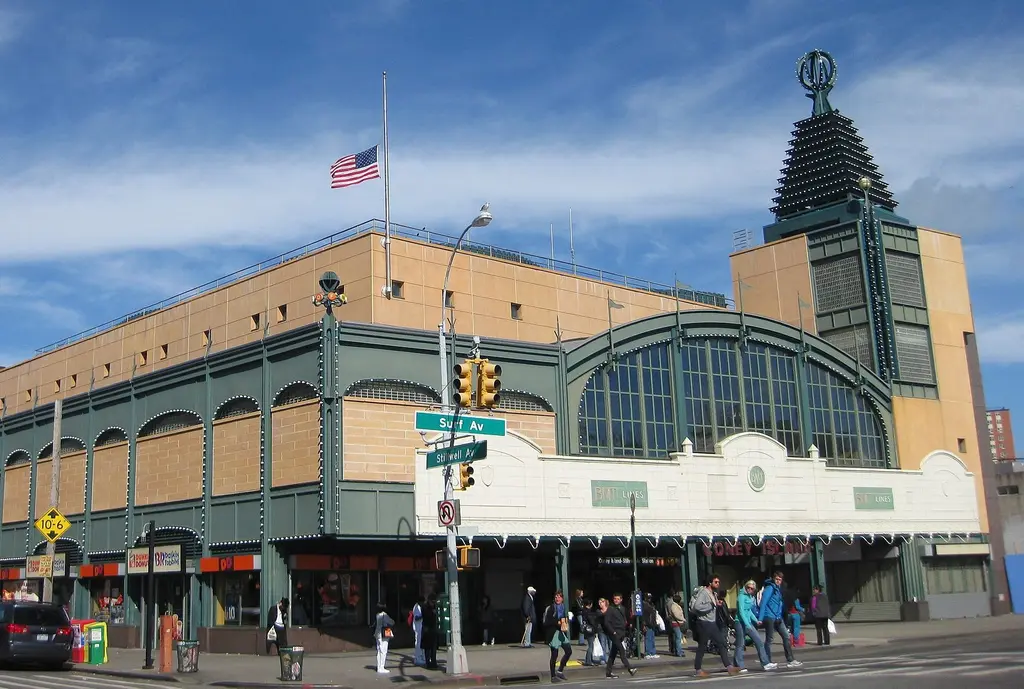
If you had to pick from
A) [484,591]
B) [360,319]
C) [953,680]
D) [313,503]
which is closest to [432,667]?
[313,503]

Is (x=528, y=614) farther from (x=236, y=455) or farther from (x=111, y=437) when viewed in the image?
(x=111, y=437)

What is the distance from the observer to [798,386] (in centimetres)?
4516

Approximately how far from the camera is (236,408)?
1433 inches

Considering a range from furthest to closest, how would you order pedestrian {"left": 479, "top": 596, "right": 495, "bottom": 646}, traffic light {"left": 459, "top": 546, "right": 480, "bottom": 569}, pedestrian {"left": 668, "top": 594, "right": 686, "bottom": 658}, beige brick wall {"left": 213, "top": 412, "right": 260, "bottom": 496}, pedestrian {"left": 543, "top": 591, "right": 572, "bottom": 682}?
pedestrian {"left": 479, "top": 596, "right": 495, "bottom": 646}
beige brick wall {"left": 213, "top": 412, "right": 260, "bottom": 496}
pedestrian {"left": 668, "top": 594, "right": 686, "bottom": 658}
traffic light {"left": 459, "top": 546, "right": 480, "bottom": 569}
pedestrian {"left": 543, "top": 591, "right": 572, "bottom": 682}

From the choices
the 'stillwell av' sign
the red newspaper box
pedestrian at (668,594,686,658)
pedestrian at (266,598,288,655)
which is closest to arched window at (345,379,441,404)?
pedestrian at (266,598,288,655)

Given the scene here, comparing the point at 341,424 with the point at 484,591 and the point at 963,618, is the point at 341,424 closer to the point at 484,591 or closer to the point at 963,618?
the point at 484,591

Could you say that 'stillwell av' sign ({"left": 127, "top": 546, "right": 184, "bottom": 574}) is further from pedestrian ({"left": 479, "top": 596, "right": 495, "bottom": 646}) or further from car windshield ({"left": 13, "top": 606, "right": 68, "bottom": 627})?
pedestrian ({"left": 479, "top": 596, "right": 495, "bottom": 646})

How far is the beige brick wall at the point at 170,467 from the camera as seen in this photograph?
123ft

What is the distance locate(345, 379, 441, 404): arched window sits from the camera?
110ft

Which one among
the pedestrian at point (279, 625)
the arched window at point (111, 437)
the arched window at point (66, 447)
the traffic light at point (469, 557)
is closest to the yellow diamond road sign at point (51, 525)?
the arched window at point (111, 437)

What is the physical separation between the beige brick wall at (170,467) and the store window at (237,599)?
10.2ft

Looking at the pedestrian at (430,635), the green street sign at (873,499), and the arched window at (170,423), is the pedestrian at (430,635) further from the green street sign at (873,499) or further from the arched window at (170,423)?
the green street sign at (873,499)

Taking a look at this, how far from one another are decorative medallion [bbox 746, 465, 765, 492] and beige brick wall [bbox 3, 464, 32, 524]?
29.6 m

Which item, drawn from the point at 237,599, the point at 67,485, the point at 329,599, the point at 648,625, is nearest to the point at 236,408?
the point at 237,599
